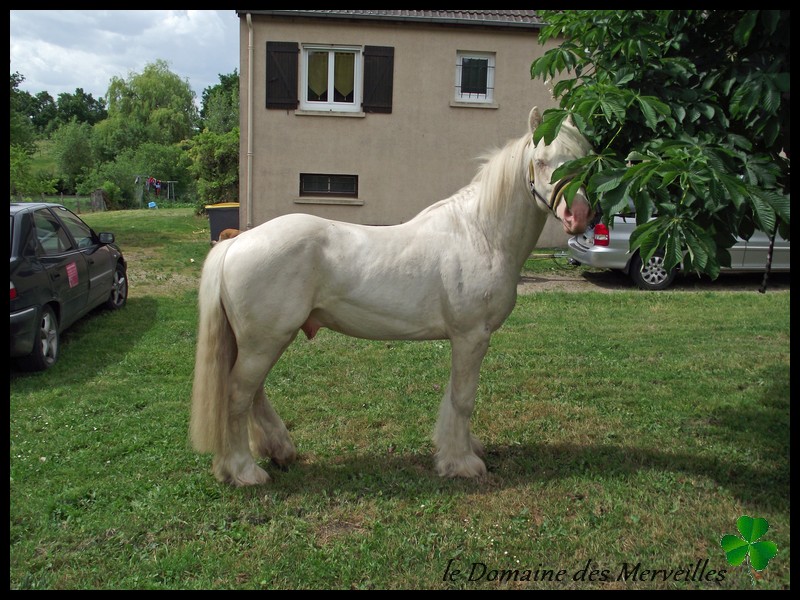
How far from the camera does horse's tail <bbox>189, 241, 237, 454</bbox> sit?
3.61 metres

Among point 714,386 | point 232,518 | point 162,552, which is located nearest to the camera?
point 162,552

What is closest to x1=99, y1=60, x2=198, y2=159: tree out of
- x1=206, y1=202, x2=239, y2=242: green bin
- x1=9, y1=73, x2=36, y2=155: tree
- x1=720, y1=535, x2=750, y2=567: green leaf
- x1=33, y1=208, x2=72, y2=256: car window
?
x1=9, y1=73, x2=36, y2=155: tree

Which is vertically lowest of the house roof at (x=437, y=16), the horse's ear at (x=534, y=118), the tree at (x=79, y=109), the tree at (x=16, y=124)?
the horse's ear at (x=534, y=118)


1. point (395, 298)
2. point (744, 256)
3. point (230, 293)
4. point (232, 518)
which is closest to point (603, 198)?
point (395, 298)

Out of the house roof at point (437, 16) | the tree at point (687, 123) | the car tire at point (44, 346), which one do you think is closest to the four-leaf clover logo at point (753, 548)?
the tree at point (687, 123)

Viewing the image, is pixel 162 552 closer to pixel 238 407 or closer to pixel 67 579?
pixel 67 579

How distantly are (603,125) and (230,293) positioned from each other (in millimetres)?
2442

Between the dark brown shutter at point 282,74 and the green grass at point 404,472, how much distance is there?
8289 millimetres

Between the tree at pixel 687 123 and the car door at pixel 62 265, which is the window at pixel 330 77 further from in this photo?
the tree at pixel 687 123

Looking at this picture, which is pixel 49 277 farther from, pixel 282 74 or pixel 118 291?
pixel 282 74

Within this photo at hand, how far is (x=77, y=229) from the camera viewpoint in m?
7.82

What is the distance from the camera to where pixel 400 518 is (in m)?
3.52

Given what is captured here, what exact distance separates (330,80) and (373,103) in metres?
1.16

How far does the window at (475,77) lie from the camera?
561 inches
